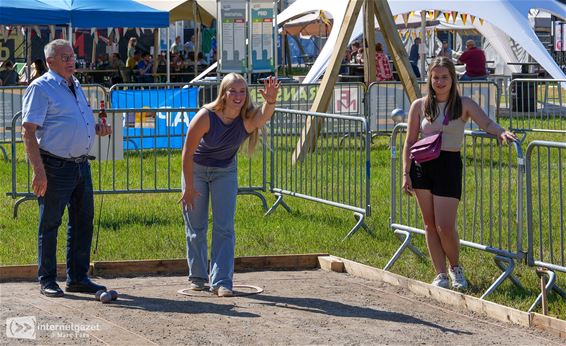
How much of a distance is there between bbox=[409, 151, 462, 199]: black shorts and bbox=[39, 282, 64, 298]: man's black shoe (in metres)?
2.89

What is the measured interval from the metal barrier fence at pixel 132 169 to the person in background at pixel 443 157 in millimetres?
3998

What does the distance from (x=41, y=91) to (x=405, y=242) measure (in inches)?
133

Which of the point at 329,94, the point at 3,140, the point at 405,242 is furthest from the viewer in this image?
the point at 3,140

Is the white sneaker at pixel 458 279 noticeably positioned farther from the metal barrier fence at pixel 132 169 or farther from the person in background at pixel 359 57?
the person in background at pixel 359 57

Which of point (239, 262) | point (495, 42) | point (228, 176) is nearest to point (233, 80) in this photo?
point (228, 176)

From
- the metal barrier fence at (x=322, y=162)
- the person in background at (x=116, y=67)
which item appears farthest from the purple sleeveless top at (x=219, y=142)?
the person in background at (x=116, y=67)

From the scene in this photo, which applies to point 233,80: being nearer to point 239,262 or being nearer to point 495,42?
point 239,262

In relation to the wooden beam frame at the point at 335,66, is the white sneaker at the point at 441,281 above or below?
below

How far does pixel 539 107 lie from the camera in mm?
21531

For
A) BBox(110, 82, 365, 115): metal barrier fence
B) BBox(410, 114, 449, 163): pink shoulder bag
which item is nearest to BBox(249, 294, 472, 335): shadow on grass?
BBox(410, 114, 449, 163): pink shoulder bag

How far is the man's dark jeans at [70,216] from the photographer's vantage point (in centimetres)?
821

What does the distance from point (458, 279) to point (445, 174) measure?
834 mm

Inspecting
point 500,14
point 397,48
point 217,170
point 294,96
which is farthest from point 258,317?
point 500,14

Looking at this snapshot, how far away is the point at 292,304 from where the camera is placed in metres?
8.17
